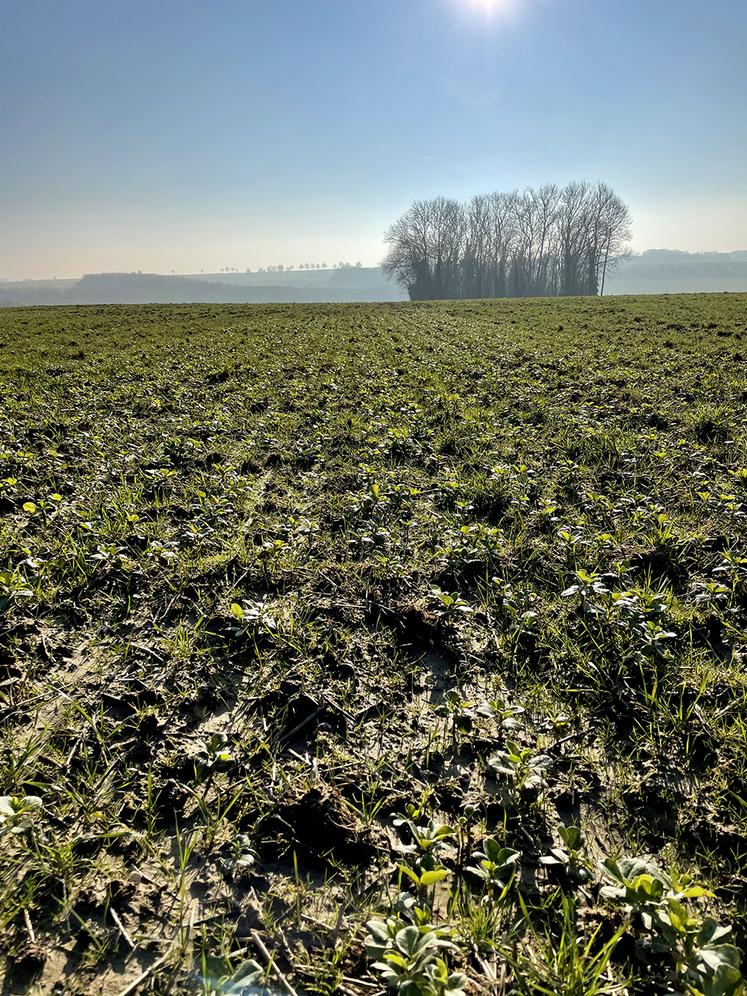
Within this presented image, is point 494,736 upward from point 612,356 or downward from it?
downward

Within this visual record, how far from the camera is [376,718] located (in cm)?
258

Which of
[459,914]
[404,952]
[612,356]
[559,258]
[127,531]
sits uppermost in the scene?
[559,258]

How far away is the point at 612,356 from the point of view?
1172cm

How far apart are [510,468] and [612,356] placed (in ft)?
26.3

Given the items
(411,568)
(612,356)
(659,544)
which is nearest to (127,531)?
(411,568)

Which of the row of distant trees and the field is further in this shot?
the row of distant trees

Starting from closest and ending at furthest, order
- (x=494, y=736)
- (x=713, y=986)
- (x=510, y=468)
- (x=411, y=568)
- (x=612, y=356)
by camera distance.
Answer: (x=713, y=986), (x=494, y=736), (x=411, y=568), (x=510, y=468), (x=612, y=356)

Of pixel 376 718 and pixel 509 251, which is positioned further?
pixel 509 251

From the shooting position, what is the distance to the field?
5.36ft

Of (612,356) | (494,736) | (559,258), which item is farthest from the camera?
(559,258)

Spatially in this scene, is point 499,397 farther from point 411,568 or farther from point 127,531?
point 127,531

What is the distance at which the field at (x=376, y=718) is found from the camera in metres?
1.63

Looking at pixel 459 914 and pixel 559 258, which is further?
pixel 559 258

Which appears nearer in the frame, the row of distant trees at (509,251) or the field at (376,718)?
the field at (376,718)
